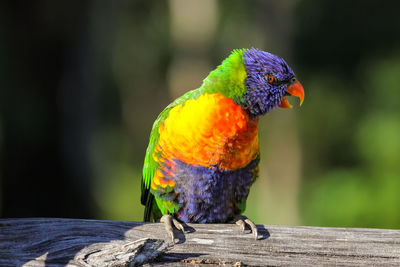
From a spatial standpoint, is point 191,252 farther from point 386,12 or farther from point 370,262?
point 386,12

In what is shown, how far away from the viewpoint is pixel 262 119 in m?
10.4

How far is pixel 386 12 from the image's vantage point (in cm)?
1202

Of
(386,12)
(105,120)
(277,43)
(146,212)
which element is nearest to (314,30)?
(386,12)

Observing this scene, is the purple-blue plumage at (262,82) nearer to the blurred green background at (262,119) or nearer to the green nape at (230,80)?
the green nape at (230,80)

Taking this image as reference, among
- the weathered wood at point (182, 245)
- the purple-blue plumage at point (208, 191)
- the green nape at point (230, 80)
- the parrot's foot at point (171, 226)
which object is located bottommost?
the weathered wood at point (182, 245)

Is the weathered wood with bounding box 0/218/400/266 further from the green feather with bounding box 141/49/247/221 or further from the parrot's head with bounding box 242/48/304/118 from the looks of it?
the parrot's head with bounding box 242/48/304/118

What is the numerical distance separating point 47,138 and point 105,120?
599cm

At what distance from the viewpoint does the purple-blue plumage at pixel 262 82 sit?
9.18 ft

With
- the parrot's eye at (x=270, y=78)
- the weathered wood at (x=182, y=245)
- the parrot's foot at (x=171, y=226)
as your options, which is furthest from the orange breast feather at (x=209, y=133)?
the weathered wood at (x=182, y=245)

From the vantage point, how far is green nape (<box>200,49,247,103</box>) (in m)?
2.76

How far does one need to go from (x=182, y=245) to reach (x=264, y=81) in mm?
1253

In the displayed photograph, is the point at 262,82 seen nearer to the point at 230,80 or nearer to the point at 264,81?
the point at 264,81

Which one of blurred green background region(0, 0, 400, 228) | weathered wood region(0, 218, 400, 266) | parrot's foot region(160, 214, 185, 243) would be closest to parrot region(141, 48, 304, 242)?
parrot's foot region(160, 214, 185, 243)

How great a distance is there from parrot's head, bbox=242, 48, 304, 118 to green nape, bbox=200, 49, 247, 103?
0.03 metres
